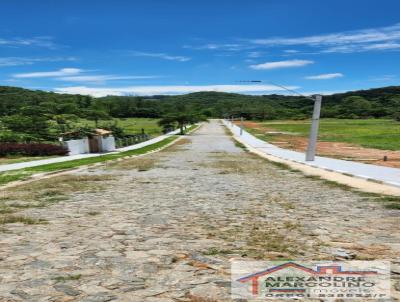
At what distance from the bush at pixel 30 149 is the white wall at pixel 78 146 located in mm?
1474

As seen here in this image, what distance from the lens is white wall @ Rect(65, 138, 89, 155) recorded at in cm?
3348

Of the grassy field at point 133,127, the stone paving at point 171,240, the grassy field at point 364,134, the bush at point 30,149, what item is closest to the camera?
the stone paving at point 171,240

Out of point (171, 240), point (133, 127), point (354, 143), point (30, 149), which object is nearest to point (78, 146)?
point (30, 149)

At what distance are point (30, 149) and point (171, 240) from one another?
Result: 86.1ft

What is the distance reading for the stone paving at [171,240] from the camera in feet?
16.3

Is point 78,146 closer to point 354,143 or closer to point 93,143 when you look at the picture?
point 93,143

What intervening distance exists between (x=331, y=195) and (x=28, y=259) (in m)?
8.75

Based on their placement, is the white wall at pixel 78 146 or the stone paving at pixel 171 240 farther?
the white wall at pixel 78 146

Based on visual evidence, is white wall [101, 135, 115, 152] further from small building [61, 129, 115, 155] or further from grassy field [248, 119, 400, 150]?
grassy field [248, 119, 400, 150]

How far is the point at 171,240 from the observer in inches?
275

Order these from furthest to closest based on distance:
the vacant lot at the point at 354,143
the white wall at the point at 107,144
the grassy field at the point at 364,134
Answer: the grassy field at the point at 364,134 → the white wall at the point at 107,144 → the vacant lot at the point at 354,143

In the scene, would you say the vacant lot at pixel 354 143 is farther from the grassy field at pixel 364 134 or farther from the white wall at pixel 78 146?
the white wall at pixel 78 146

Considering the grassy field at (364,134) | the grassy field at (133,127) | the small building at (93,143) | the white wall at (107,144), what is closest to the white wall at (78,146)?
the small building at (93,143)

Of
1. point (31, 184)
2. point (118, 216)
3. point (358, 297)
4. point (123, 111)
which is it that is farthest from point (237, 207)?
point (123, 111)
